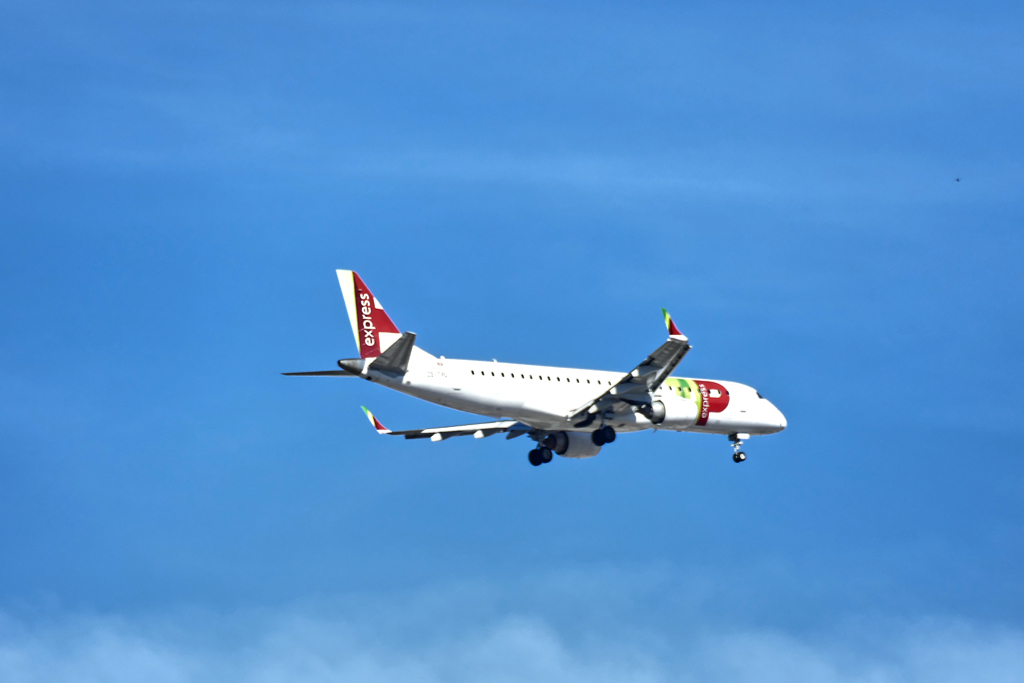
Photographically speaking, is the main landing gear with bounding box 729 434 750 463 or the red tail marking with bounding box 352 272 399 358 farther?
the main landing gear with bounding box 729 434 750 463

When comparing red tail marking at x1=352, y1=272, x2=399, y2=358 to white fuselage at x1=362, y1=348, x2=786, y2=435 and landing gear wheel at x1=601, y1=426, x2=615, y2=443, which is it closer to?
white fuselage at x1=362, y1=348, x2=786, y2=435

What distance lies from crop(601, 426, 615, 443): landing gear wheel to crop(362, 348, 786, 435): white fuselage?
256 mm

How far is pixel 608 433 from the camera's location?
49688mm

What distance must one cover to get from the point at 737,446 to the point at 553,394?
11.6 m

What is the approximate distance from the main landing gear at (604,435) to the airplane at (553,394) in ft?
0.14

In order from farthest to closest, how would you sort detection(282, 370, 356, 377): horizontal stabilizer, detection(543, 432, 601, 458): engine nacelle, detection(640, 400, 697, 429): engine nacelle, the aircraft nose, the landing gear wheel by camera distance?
the aircraft nose → detection(543, 432, 601, 458): engine nacelle → the landing gear wheel → detection(640, 400, 697, 429): engine nacelle → detection(282, 370, 356, 377): horizontal stabilizer

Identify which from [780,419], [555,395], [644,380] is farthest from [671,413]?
[780,419]

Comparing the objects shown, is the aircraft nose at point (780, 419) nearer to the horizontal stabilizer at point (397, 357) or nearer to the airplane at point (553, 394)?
the airplane at point (553, 394)

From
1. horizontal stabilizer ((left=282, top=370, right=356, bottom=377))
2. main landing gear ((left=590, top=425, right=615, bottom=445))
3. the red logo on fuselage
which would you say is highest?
the red logo on fuselage

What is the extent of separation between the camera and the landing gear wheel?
163ft

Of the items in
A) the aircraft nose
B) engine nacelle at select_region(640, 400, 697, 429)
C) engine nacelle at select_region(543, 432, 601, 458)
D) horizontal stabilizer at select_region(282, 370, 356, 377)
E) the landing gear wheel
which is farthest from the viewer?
the aircraft nose

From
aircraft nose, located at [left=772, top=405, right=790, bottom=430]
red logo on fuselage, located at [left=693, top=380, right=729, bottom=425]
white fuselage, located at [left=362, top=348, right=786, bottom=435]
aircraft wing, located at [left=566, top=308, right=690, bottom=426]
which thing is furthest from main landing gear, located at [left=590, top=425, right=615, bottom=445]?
aircraft nose, located at [left=772, top=405, right=790, bottom=430]

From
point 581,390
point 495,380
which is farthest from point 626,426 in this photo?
point 495,380

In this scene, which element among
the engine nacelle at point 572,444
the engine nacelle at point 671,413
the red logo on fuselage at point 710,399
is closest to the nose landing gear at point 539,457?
the engine nacelle at point 572,444
